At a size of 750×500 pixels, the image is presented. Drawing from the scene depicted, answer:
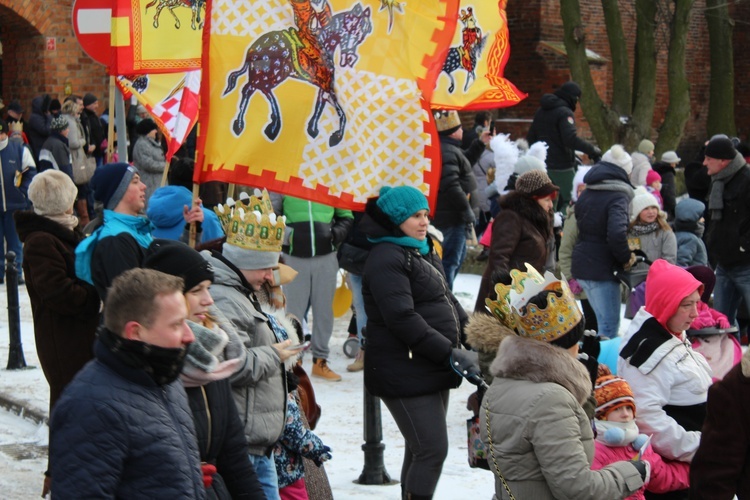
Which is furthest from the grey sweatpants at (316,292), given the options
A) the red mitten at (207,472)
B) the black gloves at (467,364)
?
the red mitten at (207,472)

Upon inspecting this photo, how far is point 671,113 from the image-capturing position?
68.3 feet

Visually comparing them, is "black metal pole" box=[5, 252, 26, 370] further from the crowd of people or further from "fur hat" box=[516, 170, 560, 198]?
"fur hat" box=[516, 170, 560, 198]

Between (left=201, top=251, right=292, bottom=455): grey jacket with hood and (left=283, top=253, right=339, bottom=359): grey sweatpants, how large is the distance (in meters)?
3.89

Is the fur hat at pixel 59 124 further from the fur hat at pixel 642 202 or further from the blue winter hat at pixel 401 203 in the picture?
the blue winter hat at pixel 401 203

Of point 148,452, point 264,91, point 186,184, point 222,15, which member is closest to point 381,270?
point 264,91

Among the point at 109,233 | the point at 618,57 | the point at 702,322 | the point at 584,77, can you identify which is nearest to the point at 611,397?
the point at 702,322

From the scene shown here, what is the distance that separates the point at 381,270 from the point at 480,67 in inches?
136

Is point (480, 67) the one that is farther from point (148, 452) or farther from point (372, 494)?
point (148, 452)

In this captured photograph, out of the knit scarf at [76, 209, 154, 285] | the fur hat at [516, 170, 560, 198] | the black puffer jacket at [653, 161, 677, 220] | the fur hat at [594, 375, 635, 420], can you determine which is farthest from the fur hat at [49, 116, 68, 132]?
the fur hat at [594, 375, 635, 420]

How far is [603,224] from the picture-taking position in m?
9.01

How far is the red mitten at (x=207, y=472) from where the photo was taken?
3.77 meters

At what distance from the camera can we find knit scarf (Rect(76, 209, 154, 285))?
5.56 m

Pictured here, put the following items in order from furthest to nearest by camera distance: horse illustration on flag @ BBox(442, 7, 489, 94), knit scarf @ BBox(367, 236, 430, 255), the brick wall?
the brick wall, horse illustration on flag @ BBox(442, 7, 489, 94), knit scarf @ BBox(367, 236, 430, 255)

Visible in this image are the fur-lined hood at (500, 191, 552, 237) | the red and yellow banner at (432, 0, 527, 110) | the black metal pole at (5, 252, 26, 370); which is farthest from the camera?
the black metal pole at (5, 252, 26, 370)
